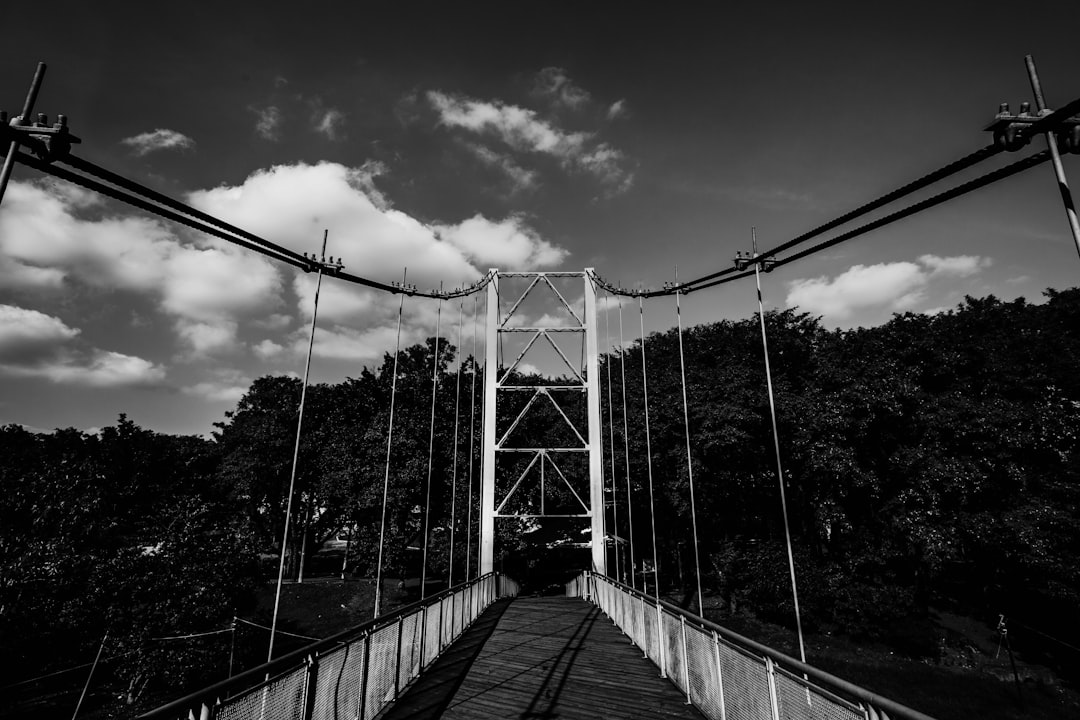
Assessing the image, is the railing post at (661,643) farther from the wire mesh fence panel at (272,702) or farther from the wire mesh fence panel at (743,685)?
the wire mesh fence panel at (272,702)

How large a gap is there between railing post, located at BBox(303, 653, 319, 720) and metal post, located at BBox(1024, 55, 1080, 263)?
240 inches

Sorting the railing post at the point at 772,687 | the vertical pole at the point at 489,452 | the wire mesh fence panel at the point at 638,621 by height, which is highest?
the vertical pole at the point at 489,452

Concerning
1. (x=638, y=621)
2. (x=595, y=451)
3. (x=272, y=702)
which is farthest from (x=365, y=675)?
(x=595, y=451)

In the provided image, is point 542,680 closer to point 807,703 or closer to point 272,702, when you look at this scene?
point 807,703

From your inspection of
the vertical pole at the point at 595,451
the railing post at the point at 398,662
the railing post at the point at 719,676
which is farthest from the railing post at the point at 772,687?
the vertical pole at the point at 595,451

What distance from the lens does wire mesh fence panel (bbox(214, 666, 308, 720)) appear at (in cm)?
336

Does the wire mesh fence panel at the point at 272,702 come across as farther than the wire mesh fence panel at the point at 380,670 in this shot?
No

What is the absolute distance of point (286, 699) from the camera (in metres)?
4.04

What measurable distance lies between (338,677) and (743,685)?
3780 mm

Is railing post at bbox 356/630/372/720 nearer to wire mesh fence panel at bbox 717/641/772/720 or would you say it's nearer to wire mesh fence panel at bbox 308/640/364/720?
wire mesh fence panel at bbox 308/640/364/720

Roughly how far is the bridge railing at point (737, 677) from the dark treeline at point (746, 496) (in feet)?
30.7

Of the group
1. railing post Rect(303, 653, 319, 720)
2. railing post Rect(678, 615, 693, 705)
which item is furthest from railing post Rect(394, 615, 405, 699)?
railing post Rect(678, 615, 693, 705)

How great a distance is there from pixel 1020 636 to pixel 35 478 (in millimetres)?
33872

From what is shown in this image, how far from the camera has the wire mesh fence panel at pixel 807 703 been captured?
11.2 ft
